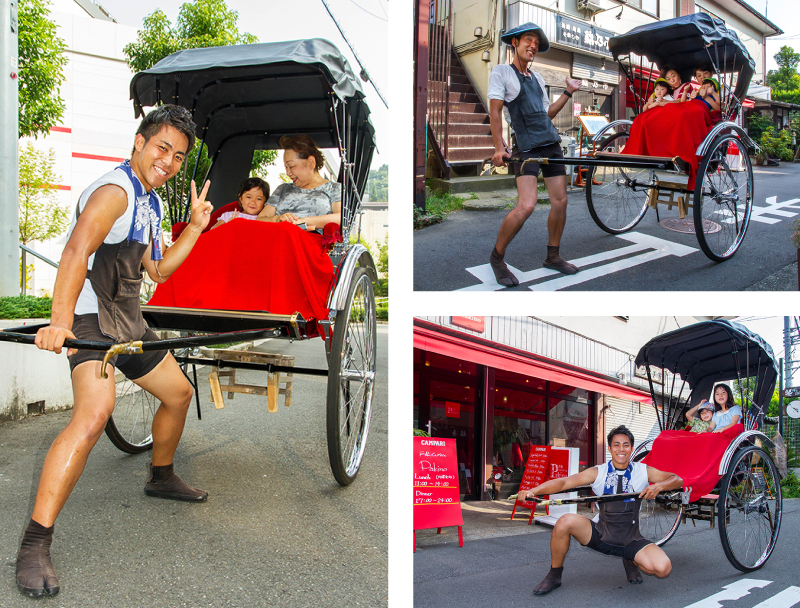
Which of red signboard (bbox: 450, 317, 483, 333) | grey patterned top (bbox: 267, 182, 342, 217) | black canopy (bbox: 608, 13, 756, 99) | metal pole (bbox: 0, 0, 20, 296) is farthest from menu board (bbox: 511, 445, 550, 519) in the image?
metal pole (bbox: 0, 0, 20, 296)

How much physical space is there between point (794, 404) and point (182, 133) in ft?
11.8

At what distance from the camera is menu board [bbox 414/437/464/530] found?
10.1ft

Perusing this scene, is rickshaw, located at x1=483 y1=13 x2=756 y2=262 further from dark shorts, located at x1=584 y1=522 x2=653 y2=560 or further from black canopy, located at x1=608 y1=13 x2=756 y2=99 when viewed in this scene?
dark shorts, located at x1=584 y1=522 x2=653 y2=560

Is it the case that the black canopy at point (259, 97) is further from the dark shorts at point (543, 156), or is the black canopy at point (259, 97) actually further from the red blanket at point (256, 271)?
the dark shorts at point (543, 156)

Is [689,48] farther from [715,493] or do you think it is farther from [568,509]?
[568,509]

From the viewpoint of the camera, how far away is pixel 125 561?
2266 mm

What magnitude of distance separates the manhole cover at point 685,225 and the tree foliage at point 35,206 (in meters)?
9.34

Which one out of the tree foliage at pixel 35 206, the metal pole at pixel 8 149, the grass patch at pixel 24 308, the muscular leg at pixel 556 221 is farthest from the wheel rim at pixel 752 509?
the tree foliage at pixel 35 206

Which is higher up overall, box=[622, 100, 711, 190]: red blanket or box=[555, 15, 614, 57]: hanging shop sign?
box=[555, 15, 614, 57]: hanging shop sign

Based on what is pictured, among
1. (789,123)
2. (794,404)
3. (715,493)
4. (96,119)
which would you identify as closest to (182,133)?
(789,123)

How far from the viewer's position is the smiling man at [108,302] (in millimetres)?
2037

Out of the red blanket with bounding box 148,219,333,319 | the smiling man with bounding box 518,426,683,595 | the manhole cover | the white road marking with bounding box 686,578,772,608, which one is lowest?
the white road marking with bounding box 686,578,772,608

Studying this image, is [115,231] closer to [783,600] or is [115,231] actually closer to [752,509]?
[783,600]

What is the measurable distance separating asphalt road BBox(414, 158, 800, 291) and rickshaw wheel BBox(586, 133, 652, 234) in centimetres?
5
